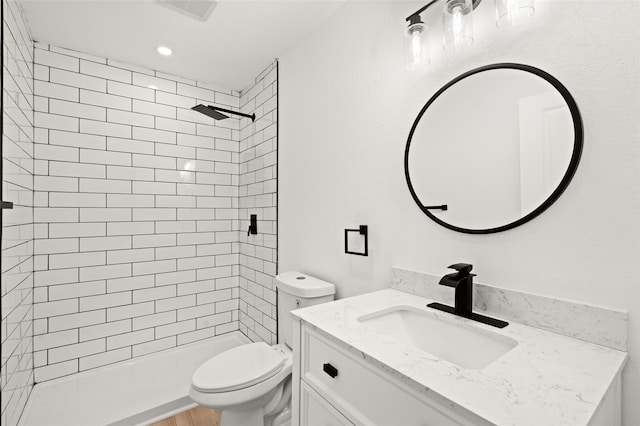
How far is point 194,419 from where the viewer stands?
1911mm

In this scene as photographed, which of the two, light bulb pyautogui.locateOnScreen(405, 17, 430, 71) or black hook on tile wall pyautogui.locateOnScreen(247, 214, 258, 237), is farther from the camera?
black hook on tile wall pyautogui.locateOnScreen(247, 214, 258, 237)

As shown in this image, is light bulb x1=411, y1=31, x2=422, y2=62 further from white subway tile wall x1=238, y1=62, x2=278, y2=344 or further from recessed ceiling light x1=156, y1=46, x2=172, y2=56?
recessed ceiling light x1=156, y1=46, x2=172, y2=56

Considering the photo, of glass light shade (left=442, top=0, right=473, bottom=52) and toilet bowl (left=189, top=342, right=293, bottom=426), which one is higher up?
glass light shade (left=442, top=0, right=473, bottom=52)

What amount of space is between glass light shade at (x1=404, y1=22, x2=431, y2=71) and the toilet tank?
115 centimetres

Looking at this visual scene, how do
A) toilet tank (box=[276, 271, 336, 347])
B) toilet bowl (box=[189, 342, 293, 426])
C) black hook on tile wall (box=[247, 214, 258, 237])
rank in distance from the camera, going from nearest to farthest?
1. toilet bowl (box=[189, 342, 293, 426])
2. toilet tank (box=[276, 271, 336, 347])
3. black hook on tile wall (box=[247, 214, 258, 237])

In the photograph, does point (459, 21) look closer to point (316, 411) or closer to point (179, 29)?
point (316, 411)

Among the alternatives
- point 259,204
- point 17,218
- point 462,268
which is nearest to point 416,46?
point 462,268

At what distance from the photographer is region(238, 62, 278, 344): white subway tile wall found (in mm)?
2326

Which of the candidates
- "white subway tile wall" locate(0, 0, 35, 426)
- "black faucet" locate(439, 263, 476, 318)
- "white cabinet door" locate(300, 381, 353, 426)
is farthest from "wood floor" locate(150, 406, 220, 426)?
"black faucet" locate(439, 263, 476, 318)

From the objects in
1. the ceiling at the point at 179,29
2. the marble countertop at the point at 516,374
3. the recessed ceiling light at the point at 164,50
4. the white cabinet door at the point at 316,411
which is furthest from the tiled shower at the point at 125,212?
the marble countertop at the point at 516,374

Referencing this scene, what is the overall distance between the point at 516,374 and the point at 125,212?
258 centimetres

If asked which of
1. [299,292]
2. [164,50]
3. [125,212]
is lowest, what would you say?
[299,292]

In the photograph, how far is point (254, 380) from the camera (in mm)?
1510

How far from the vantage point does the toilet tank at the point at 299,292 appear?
5.38ft
